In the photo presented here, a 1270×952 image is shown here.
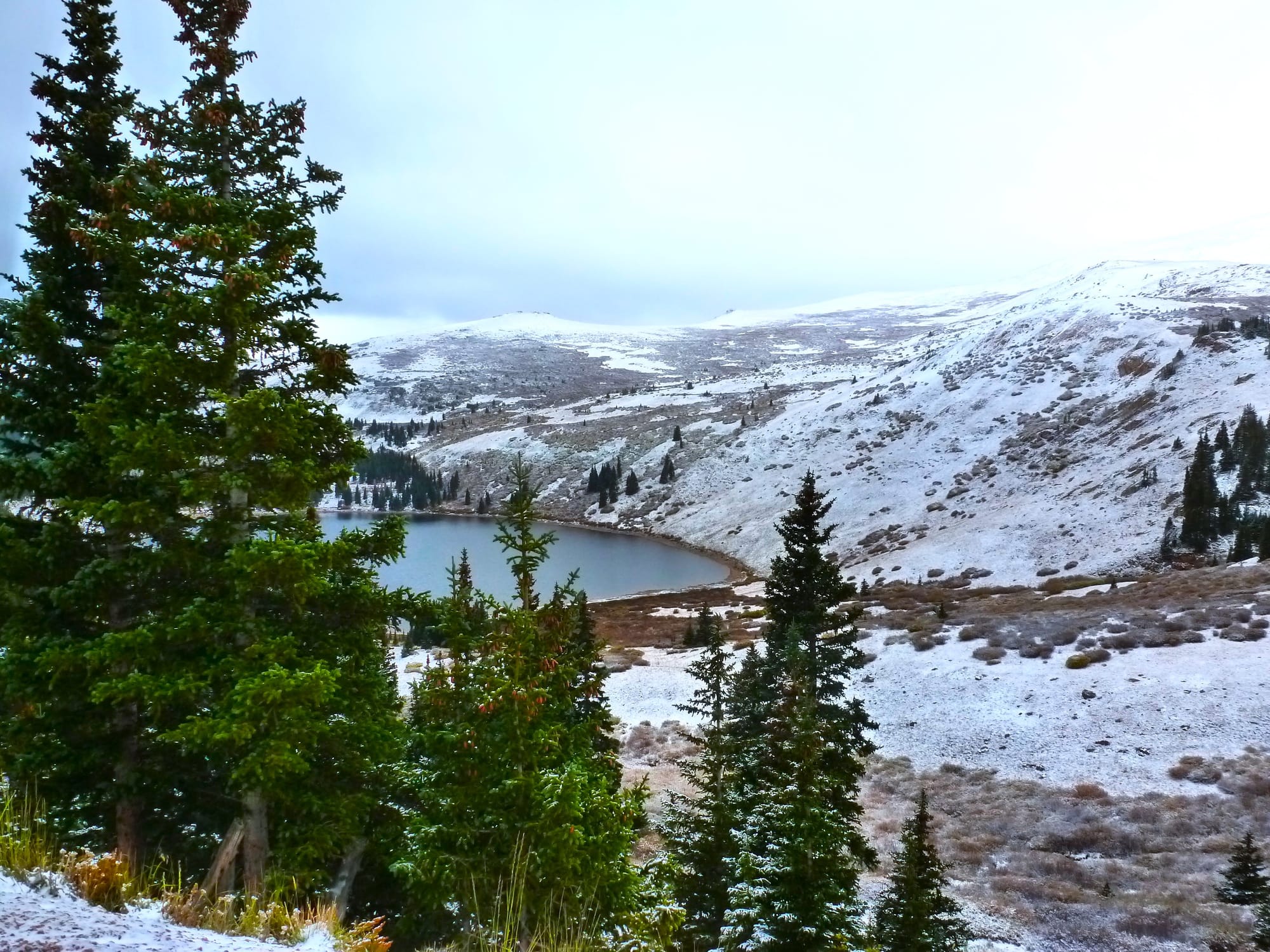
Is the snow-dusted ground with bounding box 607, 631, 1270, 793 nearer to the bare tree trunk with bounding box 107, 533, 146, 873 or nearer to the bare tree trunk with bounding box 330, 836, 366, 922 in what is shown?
the bare tree trunk with bounding box 330, 836, 366, 922

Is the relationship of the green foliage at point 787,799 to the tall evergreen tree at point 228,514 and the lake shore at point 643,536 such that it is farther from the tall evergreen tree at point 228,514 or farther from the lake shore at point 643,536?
the lake shore at point 643,536

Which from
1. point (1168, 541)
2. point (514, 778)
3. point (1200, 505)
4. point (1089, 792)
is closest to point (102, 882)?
point (514, 778)

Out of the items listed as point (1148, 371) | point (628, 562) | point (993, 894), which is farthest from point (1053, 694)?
point (1148, 371)

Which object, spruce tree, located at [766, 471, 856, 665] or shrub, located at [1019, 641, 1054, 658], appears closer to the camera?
spruce tree, located at [766, 471, 856, 665]

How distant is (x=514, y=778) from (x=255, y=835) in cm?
298

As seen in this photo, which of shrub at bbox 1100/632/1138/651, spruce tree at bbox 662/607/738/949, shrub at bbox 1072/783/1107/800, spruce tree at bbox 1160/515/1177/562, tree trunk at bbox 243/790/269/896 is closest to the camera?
tree trunk at bbox 243/790/269/896

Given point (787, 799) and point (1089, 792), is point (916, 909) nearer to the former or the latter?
point (787, 799)

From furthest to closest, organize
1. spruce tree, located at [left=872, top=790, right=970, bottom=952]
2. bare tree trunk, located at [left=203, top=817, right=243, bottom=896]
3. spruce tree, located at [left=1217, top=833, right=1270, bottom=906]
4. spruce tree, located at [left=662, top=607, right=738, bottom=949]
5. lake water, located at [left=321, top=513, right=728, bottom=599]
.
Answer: lake water, located at [left=321, top=513, right=728, bottom=599]
spruce tree, located at [left=1217, top=833, right=1270, bottom=906]
spruce tree, located at [left=662, top=607, right=738, bottom=949]
spruce tree, located at [left=872, top=790, right=970, bottom=952]
bare tree trunk, located at [left=203, top=817, right=243, bottom=896]

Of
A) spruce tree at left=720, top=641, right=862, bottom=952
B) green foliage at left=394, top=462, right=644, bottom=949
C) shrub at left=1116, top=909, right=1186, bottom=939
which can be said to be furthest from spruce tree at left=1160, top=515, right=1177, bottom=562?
green foliage at left=394, top=462, right=644, bottom=949

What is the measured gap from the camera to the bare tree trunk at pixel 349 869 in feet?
24.0

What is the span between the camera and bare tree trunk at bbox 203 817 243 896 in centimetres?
583

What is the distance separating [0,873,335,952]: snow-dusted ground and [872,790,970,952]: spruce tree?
9.51m

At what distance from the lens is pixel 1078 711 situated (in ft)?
77.5

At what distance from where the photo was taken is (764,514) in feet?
278
